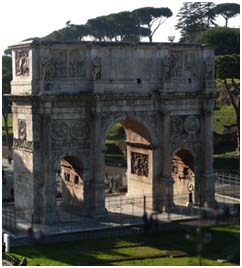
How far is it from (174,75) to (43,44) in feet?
22.6

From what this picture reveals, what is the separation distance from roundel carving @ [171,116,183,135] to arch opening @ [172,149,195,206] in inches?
50.0

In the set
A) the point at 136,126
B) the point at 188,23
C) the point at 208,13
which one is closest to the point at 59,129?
the point at 136,126

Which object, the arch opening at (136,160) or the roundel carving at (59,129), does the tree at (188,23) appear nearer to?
the arch opening at (136,160)

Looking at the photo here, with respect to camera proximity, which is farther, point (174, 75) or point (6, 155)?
point (6, 155)

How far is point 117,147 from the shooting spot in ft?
170

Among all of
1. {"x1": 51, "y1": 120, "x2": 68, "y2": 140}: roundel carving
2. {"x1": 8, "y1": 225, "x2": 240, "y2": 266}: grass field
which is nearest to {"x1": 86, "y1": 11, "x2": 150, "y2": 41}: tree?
{"x1": 51, "y1": 120, "x2": 68, "y2": 140}: roundel carving

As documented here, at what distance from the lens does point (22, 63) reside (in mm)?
30438

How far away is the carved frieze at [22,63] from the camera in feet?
98.5

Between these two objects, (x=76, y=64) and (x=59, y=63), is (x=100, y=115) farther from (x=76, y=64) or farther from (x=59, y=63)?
(x=59, y=63)

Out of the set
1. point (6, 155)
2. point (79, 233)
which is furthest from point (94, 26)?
point (79, 233)

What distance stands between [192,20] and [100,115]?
1897 inches

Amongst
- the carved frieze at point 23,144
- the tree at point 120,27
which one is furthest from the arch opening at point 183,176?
the tree at point 120,27

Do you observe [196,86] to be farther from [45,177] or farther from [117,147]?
[117,147]

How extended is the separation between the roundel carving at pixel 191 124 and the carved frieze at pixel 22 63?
8.31m
